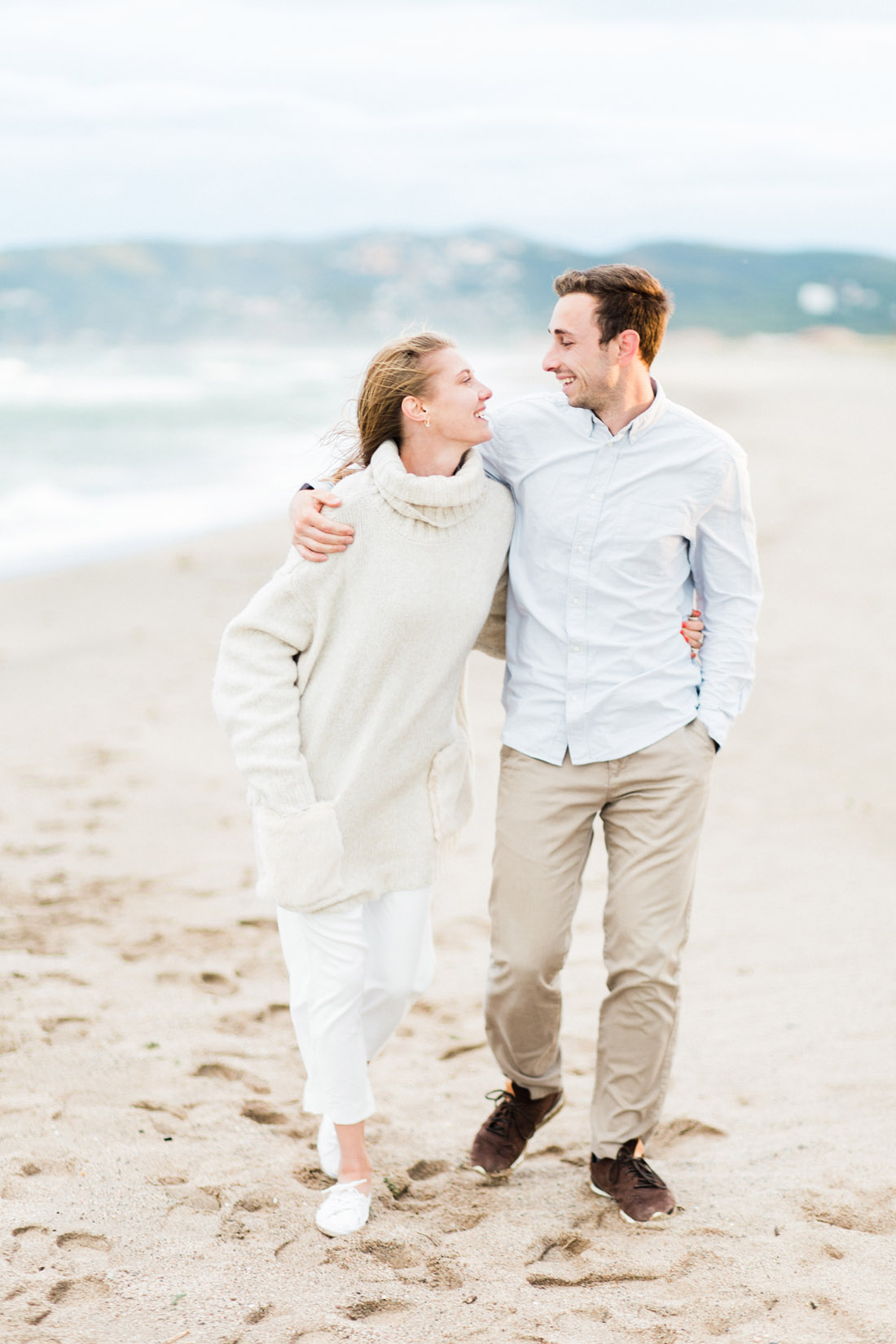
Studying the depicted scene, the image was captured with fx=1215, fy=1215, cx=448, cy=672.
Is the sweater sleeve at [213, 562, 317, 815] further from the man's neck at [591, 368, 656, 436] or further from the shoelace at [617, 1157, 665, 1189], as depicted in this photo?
the shoelace at [617, 1157, 665, 1189]

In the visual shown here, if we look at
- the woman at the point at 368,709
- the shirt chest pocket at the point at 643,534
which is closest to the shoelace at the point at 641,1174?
the woman at the point at 368,709

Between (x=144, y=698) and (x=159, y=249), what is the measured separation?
382ft

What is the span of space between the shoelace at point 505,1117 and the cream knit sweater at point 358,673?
724mm

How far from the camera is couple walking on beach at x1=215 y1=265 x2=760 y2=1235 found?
9.29ft

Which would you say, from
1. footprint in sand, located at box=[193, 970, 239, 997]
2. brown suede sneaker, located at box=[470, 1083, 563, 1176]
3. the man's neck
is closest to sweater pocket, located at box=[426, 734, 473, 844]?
brown suede sneaker, located at box=[470, 1083, 563, 1176]

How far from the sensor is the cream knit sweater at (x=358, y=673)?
2.81 m

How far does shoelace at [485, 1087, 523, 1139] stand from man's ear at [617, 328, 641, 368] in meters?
1.93

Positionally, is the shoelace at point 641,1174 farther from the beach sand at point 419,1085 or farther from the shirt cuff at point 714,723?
the shirt cuff at point 714,723

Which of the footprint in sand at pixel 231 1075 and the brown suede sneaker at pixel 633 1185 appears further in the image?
the footprint in sand at pixel 231 1075

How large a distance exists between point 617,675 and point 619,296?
92 cm

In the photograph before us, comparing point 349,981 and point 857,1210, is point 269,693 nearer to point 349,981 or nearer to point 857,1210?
point 349,981

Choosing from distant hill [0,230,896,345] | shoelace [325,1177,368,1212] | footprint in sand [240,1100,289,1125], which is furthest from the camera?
distant hill [0,230,896,345]

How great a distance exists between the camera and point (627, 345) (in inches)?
116

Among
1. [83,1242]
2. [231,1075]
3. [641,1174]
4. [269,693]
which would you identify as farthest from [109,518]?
[641,1174]
